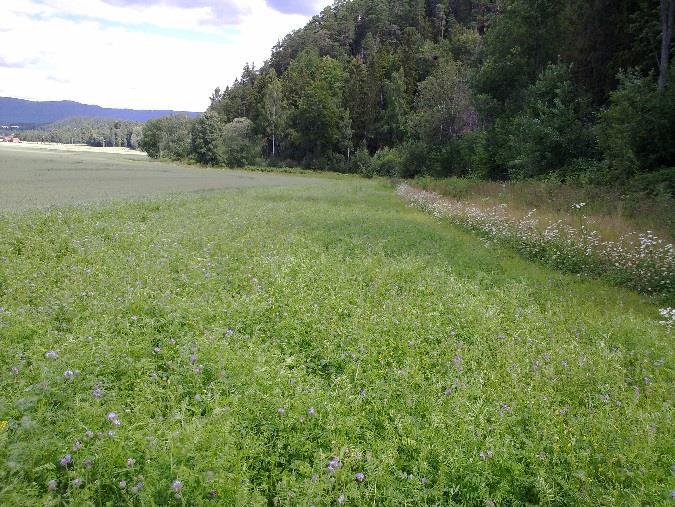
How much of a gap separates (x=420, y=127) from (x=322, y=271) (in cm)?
4749

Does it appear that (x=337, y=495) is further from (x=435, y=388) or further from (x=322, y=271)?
(x=322, y=271)

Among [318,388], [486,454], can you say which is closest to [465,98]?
[318,388]

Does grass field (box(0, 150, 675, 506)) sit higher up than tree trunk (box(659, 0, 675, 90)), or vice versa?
tree trunk (box(659, 0, 675, 90))

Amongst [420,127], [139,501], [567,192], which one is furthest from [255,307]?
[420,127]

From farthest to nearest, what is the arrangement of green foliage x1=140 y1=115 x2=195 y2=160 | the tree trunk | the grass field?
green foliage x1=140 y1=115 x2=195 y2=160 < the tree trunk < the grass field

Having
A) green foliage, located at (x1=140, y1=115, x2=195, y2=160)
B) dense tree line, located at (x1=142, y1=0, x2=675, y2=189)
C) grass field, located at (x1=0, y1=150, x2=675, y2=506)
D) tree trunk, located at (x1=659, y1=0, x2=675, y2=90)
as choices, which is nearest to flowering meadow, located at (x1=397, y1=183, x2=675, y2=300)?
grass field, located at (x1=0, y1=150, x2=675, y2=506)

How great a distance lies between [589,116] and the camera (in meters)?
30.3

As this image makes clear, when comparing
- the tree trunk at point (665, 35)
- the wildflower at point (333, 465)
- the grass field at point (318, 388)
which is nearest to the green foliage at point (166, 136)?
the tree trunk at point (665, 35)

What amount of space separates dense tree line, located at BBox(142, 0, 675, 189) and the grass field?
→ 1616 cm

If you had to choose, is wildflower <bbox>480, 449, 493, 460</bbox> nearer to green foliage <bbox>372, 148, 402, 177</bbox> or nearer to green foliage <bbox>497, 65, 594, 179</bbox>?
green foliage <bbox>497, 65, 594, 179</bbox>

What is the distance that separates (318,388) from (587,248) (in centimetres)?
1018

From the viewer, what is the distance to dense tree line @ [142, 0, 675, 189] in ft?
77.3

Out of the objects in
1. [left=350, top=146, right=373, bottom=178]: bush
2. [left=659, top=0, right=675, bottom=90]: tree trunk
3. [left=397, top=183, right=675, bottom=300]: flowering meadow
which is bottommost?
[left=397, top=183, right=675, bottom=300]: flowering meadow

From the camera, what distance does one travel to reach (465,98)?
161 ft
